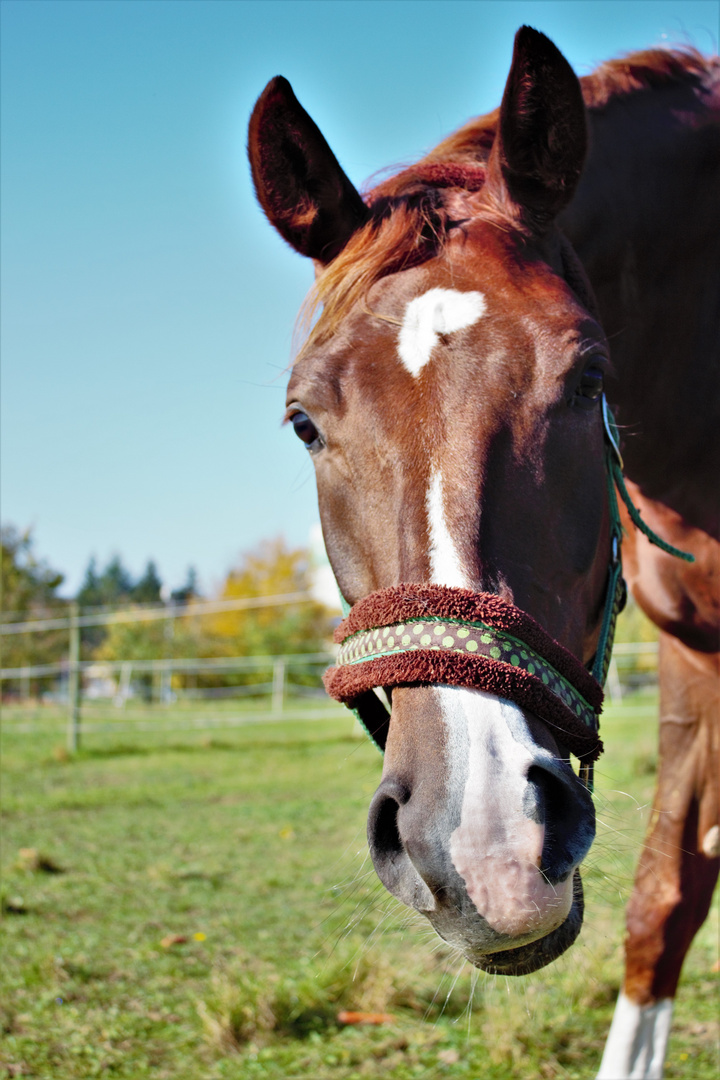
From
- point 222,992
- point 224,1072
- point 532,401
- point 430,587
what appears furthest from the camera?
point 222,992

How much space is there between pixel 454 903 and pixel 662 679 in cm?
199

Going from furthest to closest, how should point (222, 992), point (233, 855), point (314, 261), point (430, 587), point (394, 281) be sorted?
point (233, 855), point (222, 992), point (314, 261), point (394, 281), point (430, 587)

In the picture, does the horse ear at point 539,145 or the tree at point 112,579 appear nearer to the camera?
the horse ear at point 539,145

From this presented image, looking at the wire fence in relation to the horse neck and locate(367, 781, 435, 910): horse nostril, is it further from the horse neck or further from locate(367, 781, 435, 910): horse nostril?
locate(367, 781, 435, 910): horse nostril

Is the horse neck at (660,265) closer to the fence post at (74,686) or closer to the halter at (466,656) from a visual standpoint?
the halter at (466,656)

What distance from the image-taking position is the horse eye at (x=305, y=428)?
1727 millimetres

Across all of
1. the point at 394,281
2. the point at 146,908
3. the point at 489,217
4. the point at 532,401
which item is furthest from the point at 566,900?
the point at 146,908

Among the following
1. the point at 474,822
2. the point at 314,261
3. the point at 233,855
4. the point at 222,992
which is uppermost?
the point at 314,261

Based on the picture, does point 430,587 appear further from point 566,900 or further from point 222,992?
point 222,992

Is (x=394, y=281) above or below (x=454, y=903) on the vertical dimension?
above

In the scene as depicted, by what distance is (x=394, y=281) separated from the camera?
1692 mm

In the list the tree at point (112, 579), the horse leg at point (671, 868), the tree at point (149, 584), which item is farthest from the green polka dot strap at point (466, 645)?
the tree at point (112, 579)

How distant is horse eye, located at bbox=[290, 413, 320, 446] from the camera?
1.73 metres

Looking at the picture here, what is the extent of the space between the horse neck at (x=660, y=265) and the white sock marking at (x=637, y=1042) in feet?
5.40
